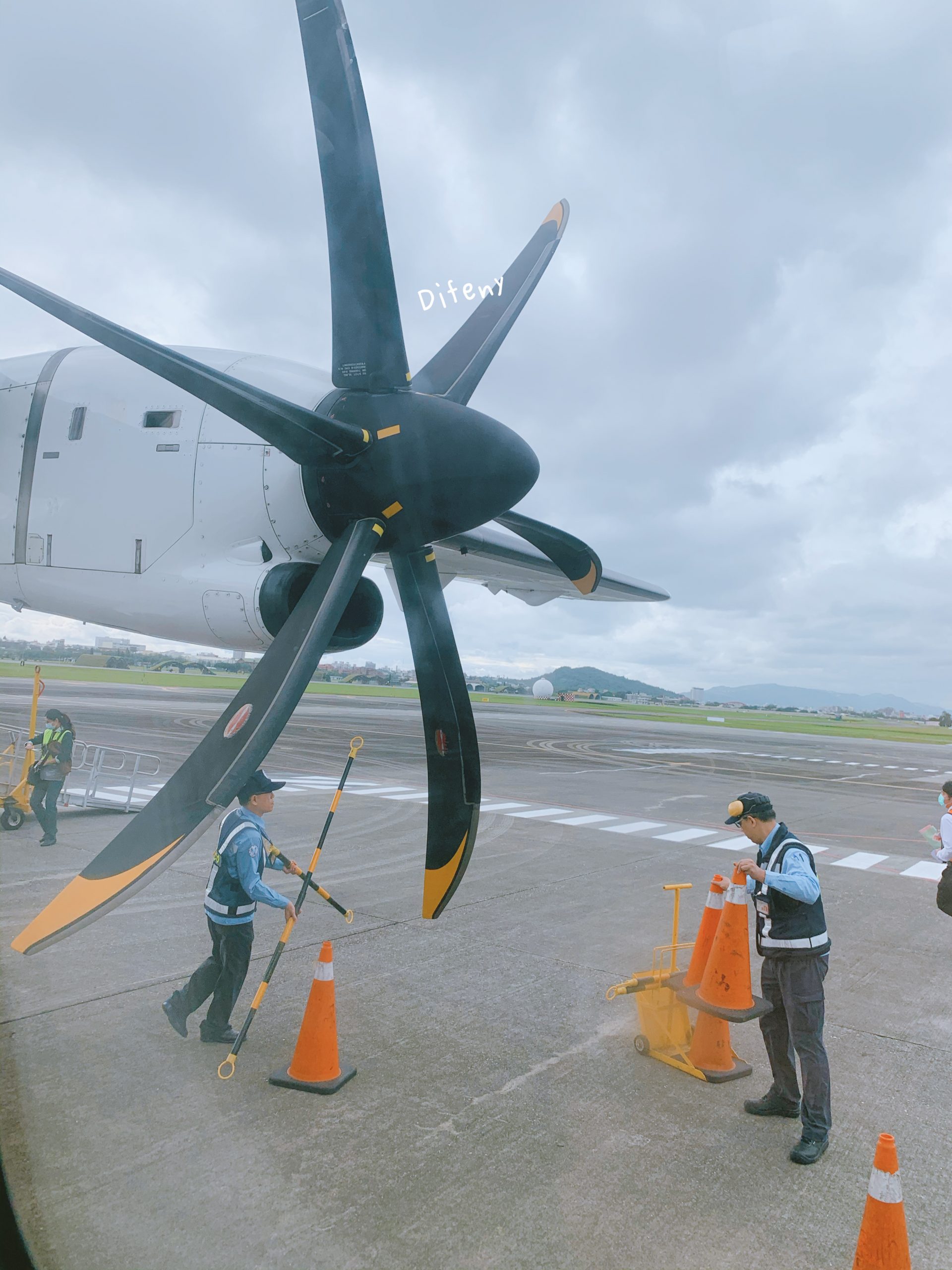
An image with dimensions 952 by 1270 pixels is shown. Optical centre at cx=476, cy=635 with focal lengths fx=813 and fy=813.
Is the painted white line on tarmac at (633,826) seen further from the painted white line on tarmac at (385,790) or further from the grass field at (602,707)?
the painted white line on tarmac at (385,790)

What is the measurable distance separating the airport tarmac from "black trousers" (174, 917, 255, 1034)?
21cm

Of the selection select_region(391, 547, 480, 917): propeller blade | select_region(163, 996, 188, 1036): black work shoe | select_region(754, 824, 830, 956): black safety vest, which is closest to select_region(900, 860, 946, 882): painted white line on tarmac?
select_region(754, 824, 830, 956): black safety vest

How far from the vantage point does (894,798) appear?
72.9ft

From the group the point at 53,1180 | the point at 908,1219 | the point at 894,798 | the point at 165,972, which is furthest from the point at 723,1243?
the point at 894,798

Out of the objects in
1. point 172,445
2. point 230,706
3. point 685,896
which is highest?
point 172,445

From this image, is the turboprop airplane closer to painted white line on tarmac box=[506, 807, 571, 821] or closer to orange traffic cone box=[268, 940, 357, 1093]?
orange traffic cone box=[268, 940, 357, 1093]

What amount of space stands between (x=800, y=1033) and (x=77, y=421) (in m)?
6.01

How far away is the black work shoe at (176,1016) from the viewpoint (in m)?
5.19

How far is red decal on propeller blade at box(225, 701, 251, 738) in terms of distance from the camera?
15.3ft

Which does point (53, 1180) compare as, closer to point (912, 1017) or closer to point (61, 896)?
point (61, 896)

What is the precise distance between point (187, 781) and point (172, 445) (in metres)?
2.49

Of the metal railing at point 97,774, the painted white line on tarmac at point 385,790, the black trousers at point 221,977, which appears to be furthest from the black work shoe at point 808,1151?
the painted white line on tarmac at point 385,790

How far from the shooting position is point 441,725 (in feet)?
20.0

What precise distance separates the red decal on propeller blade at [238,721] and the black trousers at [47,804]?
6.82 meters
